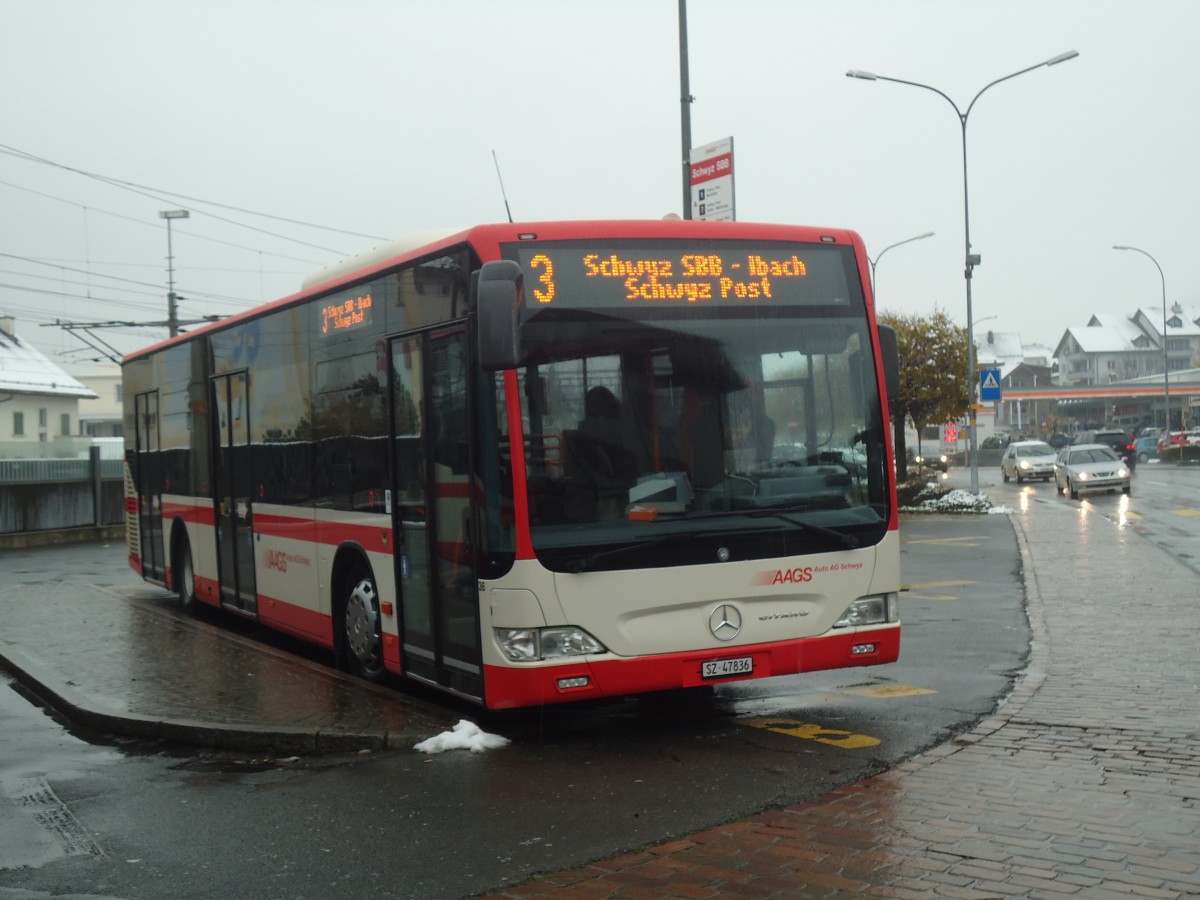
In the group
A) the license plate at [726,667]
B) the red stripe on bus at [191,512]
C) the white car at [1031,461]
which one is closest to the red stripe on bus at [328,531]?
the red stripe on bus at [191,512]

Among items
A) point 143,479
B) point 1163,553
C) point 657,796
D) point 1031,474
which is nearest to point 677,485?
point 657,796

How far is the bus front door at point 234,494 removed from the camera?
12367 millimetres

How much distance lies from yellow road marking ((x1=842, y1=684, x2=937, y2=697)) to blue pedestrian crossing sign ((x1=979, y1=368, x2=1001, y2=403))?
23.2 meters

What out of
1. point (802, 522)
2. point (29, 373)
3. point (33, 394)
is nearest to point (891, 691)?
point (802, 522)

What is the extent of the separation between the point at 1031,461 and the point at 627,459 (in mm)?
45409

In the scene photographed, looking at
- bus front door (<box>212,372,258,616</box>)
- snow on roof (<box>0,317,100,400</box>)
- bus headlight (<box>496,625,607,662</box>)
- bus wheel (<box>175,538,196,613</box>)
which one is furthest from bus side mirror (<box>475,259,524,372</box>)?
snow on roof (<box>0,317,100,400</box>)

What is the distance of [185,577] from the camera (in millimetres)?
15094

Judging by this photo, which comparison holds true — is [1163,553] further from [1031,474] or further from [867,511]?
[1031,474]

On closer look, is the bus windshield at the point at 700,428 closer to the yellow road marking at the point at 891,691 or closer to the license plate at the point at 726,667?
the license plate at the point at 726,667

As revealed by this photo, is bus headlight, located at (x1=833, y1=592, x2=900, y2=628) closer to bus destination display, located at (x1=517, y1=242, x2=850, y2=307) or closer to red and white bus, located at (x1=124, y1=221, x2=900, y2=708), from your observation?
red and white bus, located at (x1=124, y1=221, x2=900, y2=708)

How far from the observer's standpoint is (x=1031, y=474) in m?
50.0

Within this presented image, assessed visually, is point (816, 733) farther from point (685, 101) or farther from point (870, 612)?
point (685, 101)

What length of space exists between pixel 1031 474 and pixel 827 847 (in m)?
46.8

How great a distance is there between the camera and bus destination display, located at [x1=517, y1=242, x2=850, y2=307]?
7734 mm
